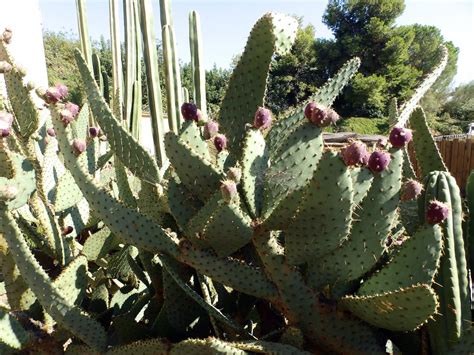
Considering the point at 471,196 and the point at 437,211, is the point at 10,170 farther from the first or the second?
the point at 471,196

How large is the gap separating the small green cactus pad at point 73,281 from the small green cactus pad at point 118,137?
1.35 feet

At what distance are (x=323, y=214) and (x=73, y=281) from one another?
3.13 ft

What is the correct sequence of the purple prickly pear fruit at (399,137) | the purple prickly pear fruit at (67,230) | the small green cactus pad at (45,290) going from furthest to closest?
the purple prickly pear fruit at (67,230) < the small green cactus pad at (45,290) < the purple prickly pear fruit at (399,137)

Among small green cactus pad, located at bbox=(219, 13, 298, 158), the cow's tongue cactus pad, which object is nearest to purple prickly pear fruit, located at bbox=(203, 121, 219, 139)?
the cow's tongue cactus pad

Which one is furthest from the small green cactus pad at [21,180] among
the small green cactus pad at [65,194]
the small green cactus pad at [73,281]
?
the small green cactus pad at [65,194]

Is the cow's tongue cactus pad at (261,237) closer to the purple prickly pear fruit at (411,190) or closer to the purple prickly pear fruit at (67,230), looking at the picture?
the purple prickly pear fruit at (411,190)

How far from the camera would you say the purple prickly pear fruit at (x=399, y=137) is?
4.48 ft

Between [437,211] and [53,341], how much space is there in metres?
1.42

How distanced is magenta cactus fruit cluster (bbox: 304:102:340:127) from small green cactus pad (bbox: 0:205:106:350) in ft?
3.13

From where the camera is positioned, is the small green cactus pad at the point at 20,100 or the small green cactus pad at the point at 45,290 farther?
the small green cactus pad at the point at 20,100

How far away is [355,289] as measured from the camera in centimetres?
160

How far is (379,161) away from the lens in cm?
132

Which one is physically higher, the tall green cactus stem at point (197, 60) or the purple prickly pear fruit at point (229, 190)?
the tall green cactus stem at point (197, 60)

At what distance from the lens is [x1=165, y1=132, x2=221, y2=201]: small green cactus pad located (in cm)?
150
